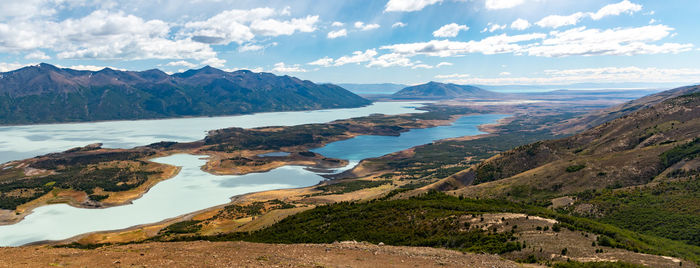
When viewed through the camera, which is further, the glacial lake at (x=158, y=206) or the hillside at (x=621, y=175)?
the glacial lake at (x=158, y=206)

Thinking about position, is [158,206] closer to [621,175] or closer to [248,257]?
[248,257]

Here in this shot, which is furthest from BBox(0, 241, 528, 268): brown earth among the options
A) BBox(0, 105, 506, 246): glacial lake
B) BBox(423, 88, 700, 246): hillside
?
BBox(0, 105, 506, 246): glacial lake

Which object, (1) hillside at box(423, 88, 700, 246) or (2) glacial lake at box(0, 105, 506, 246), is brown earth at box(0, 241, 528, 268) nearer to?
(1) hillside at box(423, 88, 700, 246)

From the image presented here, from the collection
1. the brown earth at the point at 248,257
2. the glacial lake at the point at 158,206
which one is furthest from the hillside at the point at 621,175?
the glacial lake at the point at 158,206

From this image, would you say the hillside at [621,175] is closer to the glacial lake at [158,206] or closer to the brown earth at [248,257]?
the brown earth at [248,257]

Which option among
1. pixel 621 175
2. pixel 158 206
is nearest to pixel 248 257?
pixel 621 175

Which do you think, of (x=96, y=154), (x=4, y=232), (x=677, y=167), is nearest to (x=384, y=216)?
(x=677, y=167)

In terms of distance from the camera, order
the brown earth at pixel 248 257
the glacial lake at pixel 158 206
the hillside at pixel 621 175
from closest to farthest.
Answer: the brown earth at pixel 248 257 → the hillside at pixel 621 175 → the glacial lake at pixel 158 206

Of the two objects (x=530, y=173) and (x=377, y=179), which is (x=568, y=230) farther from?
(x=377, y=179)

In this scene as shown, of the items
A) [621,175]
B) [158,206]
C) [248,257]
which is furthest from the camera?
[158,206]
